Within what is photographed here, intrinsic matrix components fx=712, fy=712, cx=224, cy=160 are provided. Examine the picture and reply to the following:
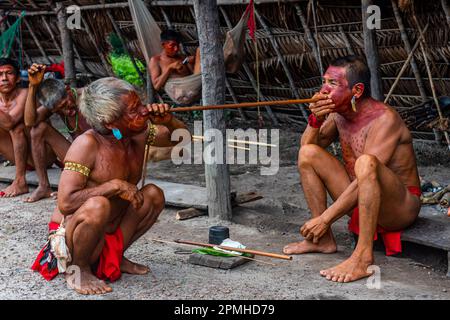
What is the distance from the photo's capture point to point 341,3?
764 cm

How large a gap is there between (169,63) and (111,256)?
170 inches

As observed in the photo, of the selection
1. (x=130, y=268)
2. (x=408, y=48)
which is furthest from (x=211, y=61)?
(x=408, y=48)

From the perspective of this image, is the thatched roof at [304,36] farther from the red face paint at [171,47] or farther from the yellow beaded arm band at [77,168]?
the yellow beaded arm band at [77,168]

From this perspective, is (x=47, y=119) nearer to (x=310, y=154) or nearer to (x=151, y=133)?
(x=151, y=133)

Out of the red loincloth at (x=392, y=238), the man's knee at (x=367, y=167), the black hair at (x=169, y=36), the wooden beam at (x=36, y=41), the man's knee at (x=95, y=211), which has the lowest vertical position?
the red loincloth at (x=392, y=238)

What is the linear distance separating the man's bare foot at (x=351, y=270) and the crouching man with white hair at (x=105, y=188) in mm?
1099

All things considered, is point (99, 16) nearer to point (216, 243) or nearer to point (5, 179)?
point (5, 179)

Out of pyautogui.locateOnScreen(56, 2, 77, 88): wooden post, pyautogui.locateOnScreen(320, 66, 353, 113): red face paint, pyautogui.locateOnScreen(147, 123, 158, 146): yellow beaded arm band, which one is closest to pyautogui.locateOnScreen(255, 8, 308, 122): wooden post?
pyautogui.locateOnScreen(56, 2, 77, 88): wooden post

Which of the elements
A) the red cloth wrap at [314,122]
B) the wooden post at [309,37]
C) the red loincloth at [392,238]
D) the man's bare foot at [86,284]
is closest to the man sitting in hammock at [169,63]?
the wooden post at [309,37]

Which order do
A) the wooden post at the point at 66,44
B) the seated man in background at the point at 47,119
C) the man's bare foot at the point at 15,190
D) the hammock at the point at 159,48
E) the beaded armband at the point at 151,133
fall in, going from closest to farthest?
1. the beaded armband at the point at 151,133
2. the seated man in background at the point at 47,119
3. the man's bare foot at the point at 15,190
4. the hammock at the point at 159,48
5. the wooden post at the point at 66,44

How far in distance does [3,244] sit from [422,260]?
116 inches

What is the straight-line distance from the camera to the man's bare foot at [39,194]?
6496mm

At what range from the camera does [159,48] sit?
27.1ft

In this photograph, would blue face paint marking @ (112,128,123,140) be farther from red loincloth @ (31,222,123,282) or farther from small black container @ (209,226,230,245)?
small black container @ (209,226,230,245)
